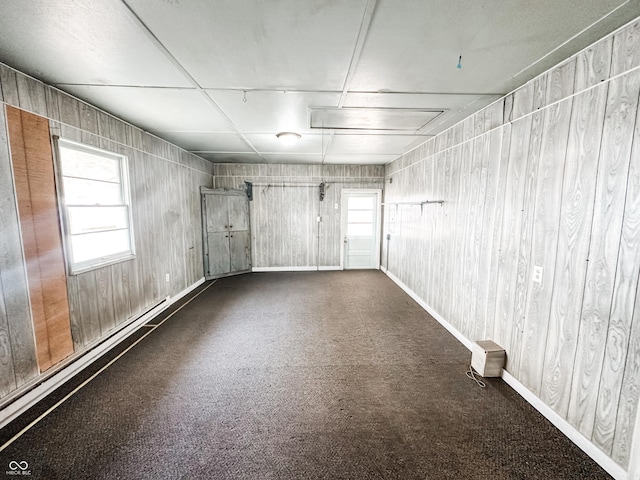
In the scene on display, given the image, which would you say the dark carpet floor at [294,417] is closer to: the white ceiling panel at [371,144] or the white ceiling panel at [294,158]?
the white ceiling panel at [371,144]

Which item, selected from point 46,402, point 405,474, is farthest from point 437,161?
point 46,402

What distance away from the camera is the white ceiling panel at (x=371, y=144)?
3605 mm

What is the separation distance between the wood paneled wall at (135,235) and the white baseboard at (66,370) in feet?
0.22

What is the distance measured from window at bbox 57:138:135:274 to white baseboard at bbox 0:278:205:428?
80 centimetres

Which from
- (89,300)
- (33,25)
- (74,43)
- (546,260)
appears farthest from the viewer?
(89,300)

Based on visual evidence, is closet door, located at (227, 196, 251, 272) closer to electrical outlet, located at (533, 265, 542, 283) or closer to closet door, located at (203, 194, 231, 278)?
closet door, located at (203, 194, 231, 278)

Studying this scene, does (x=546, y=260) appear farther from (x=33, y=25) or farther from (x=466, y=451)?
(x=33, y=25)

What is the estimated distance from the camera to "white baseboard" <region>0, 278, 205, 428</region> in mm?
1809

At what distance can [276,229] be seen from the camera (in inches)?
241

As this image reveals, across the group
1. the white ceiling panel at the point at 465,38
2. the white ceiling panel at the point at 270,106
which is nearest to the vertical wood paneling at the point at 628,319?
the white ceiling panel at the point at 465,38

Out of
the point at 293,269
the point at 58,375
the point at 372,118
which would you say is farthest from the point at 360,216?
the point at 58,375

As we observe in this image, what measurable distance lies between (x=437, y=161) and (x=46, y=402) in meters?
4.66

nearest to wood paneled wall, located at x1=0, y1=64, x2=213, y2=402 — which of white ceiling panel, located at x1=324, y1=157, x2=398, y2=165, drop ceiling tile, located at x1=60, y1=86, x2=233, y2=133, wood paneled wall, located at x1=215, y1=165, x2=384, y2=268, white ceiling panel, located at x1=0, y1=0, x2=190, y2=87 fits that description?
drop ceiling tile, located at x1=60, y1=86, x2=233, y2=133

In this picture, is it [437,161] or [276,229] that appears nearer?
[437,161]
